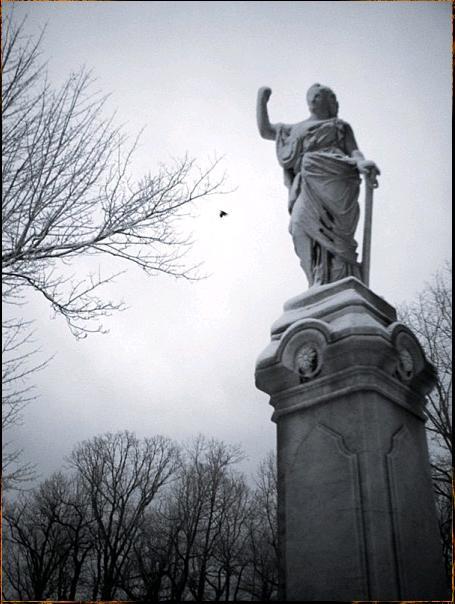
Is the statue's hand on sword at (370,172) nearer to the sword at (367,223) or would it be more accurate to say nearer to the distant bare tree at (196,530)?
the sword at (367,223)

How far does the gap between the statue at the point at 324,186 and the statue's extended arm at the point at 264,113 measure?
33 cm

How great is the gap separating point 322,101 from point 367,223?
6.05 ft

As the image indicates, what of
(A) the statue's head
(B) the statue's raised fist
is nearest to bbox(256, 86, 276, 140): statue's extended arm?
(B) the statue's raised fist

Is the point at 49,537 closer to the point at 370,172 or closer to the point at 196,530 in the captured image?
the point at 196,530

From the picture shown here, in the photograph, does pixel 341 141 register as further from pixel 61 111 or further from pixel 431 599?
pixel 431 599

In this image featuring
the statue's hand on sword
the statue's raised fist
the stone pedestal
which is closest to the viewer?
the stone pedestal

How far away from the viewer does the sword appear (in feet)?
20.4

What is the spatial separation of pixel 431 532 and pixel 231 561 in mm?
23420

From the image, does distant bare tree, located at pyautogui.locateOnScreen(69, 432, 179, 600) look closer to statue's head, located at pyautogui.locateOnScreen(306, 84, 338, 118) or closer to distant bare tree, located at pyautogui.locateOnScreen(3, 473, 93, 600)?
distant bare tree, located at pyautogui.locateOnScreen(3, 473, 93, 600)

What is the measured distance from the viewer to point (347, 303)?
17.2 feet

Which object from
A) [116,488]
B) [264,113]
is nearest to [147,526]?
[116,488]

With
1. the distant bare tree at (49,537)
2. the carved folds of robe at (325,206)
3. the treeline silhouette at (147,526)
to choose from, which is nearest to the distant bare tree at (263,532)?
the treeline silhouette at (147,526)

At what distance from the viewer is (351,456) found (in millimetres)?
4480

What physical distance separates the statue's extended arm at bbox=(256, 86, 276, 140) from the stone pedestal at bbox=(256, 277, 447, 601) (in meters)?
2.64
